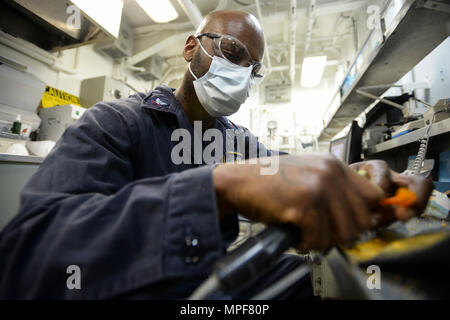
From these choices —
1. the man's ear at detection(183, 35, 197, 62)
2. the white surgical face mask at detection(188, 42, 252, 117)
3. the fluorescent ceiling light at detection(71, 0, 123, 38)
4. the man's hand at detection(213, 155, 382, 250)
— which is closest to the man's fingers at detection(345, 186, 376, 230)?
the man's hand at detection(213, 155, 382, 250)

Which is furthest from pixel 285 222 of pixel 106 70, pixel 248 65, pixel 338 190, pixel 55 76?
pixel 106 70

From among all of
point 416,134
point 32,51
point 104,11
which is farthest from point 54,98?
point 416,134

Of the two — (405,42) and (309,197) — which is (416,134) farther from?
(309,197)

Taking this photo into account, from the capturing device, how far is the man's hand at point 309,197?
11.5 inches

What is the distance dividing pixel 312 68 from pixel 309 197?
13.0 ft

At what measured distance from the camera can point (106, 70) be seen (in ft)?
12.1

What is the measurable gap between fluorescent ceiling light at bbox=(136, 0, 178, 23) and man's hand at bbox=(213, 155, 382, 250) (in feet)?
9.32

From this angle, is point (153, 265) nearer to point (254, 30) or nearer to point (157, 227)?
point (157, 227)

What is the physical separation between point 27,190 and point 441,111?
1.57 metres

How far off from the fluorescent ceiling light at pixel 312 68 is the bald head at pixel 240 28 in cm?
266

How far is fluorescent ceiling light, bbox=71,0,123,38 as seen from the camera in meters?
1.88

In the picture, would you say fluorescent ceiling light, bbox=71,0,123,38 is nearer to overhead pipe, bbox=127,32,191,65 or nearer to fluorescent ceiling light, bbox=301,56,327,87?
overhead pipe, bbox=127,32,191,65

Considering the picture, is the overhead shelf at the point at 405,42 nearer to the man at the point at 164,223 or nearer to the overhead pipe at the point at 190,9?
the man at the point at 164,223
